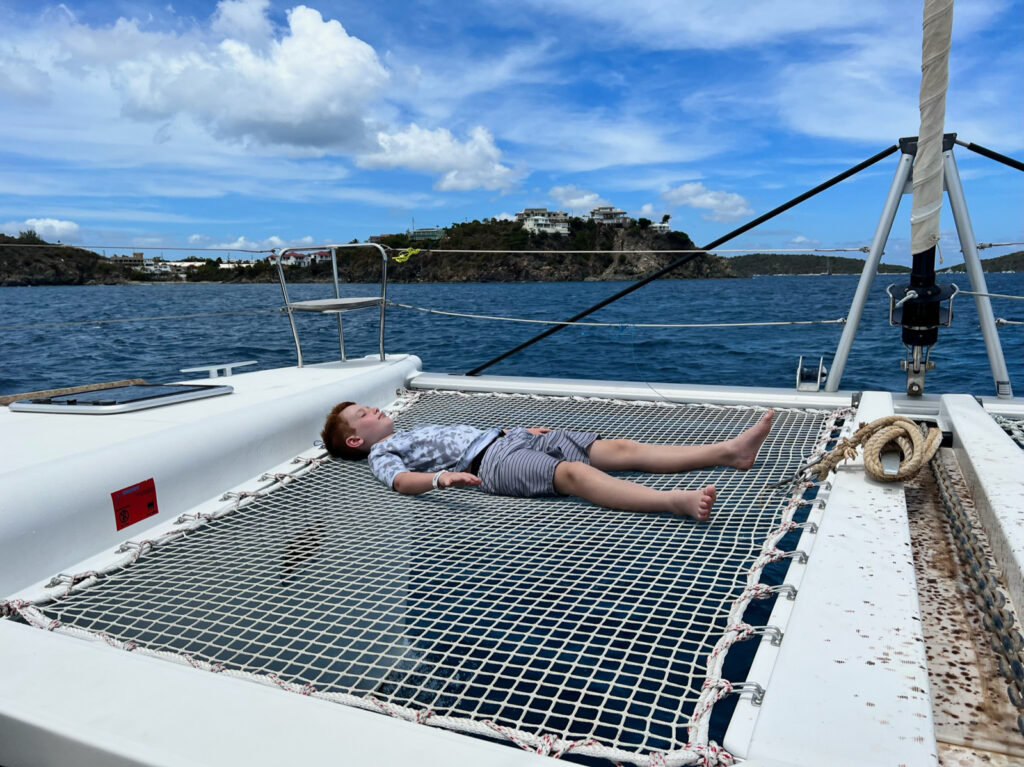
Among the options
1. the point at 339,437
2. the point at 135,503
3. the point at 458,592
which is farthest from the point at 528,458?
the point at 135,503

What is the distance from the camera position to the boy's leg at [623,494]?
2068mm

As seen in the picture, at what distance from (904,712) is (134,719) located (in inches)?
44.4

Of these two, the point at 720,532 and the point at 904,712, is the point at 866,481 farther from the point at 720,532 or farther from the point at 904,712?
the point at 904,712

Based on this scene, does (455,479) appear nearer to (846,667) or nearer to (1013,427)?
(846,667)

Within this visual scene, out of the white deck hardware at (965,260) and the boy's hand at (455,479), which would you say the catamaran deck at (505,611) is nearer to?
the boy's hand at (455,479)

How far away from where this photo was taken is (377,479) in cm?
270

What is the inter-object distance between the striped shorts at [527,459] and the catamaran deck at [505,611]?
0.07 meters

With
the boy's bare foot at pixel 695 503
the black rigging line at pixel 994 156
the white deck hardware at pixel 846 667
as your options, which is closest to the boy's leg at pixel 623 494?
the boy's bare foot at pixel 695 503

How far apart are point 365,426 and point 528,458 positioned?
2.55ft

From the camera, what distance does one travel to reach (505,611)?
1.60m

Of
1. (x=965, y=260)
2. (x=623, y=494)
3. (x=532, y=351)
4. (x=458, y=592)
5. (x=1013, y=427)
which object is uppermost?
(x=965, y=260)

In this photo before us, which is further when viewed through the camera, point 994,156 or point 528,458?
point 994,156

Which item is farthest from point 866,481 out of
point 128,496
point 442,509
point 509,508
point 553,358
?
point 553,358

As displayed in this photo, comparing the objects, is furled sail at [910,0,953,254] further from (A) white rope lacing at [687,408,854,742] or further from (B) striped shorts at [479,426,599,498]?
(B) striped shorts at [479,426,599,498]
